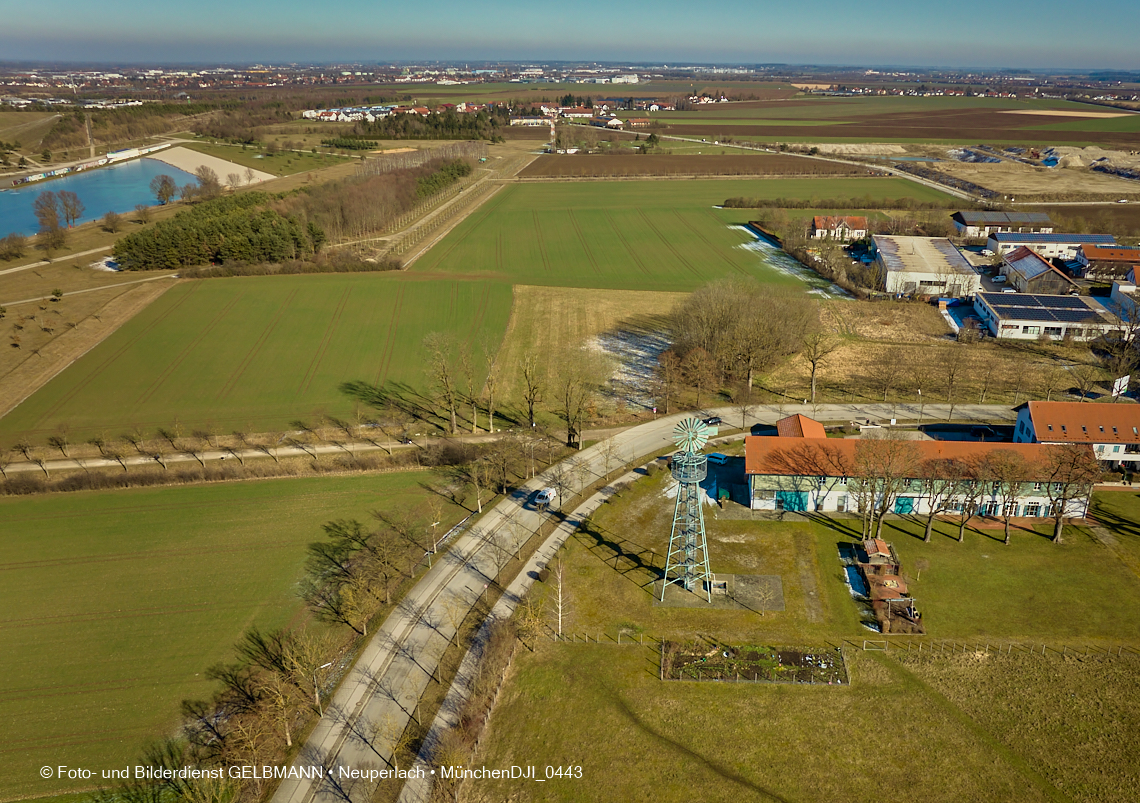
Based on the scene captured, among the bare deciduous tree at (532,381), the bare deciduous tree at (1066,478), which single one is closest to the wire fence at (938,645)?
the bare deciduous tree at (1066,478)

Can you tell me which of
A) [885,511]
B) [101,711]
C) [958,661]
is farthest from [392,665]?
[885,511]

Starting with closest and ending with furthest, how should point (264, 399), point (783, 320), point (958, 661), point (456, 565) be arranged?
point (958, 661)
point (456, 565)
point (264, 399)
point (783, 320)

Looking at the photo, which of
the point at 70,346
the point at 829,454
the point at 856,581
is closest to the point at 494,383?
the point at 829,454

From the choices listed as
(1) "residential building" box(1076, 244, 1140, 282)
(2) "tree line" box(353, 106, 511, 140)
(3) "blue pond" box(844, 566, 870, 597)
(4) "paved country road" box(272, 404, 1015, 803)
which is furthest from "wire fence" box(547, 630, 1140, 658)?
(2) "tree line" box(353, 106, 511, 140)

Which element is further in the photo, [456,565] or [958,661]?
[456,565]

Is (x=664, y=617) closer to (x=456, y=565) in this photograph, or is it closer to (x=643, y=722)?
(x=643, y=722)
